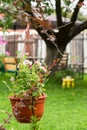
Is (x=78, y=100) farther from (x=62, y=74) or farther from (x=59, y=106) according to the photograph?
(x=62, y=74)

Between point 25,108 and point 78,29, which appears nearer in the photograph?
point 25,108

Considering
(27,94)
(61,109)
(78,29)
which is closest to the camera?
(27,94)

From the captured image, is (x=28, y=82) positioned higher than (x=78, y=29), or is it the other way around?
(x=78, y=29)

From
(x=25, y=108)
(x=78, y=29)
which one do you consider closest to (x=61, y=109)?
(x=25, y=108)

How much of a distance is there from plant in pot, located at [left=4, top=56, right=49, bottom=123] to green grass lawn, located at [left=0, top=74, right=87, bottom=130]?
34cm

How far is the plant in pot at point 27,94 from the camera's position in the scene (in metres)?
5.86

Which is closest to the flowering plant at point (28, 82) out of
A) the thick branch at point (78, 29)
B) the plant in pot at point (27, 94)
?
the plant in pot at point (27, 94)

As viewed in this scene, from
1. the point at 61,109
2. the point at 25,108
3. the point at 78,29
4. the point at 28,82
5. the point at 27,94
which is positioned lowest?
the point at 61,109

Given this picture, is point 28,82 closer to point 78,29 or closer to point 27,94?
point 27,94

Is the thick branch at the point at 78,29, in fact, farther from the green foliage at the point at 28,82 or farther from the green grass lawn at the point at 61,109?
the green foliage at the point at 28,82

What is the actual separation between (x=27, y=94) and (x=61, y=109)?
447cm

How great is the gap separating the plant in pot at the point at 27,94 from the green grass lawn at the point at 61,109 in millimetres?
337

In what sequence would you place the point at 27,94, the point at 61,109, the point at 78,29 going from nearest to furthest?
the point at 27,94, the point at 61,109, the point at 78,29

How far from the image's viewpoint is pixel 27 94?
5.85 m
